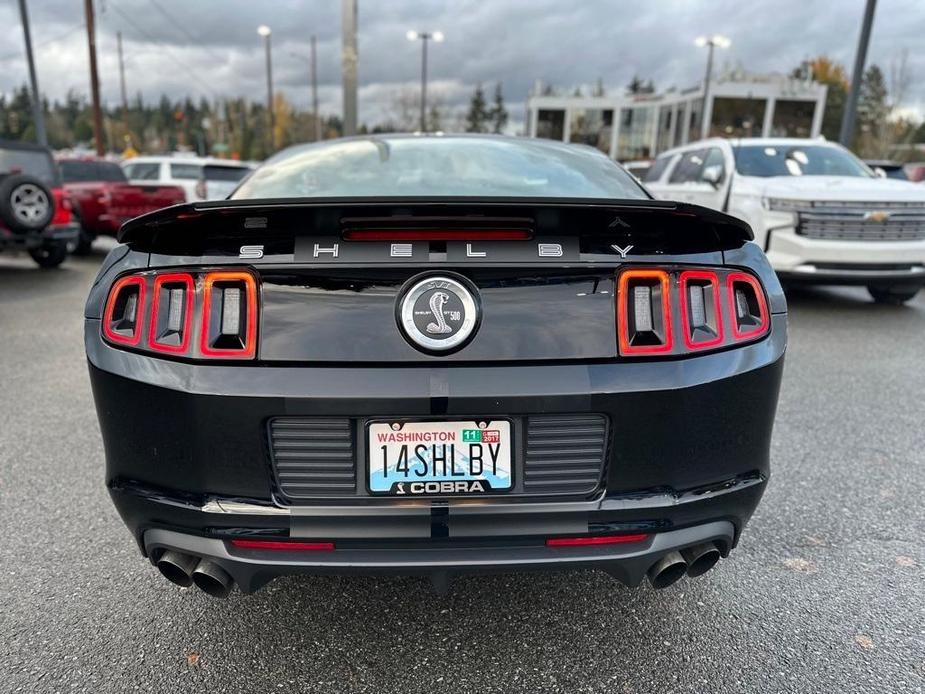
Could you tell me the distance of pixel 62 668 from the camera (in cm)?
190

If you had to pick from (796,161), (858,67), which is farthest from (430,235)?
(858,67)

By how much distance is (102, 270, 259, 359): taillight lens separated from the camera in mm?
1640

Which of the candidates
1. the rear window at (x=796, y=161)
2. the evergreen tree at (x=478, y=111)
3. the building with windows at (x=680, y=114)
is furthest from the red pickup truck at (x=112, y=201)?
the evergreen tree at (x=478, y=111)

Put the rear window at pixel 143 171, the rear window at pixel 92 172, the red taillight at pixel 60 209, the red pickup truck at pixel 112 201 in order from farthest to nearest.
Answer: the rear window at pixel 143 171, the rear window at pixel 92 172, the red pickup truck at pixel 112 201, the red taillight at pixel 60 209

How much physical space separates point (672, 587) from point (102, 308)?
2.00 meters

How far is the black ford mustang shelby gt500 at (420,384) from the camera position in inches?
63.7

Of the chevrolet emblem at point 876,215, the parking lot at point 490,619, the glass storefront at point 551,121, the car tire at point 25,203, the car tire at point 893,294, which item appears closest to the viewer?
the parking lot at point 490,619

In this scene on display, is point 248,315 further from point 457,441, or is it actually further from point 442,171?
point 442,171

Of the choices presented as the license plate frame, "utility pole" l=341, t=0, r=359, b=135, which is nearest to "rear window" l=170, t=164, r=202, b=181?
"utility pole" l=341, t=0, r=359, b=135

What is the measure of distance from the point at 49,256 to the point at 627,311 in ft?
33.8

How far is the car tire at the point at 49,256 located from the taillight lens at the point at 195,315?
9034 millimetres

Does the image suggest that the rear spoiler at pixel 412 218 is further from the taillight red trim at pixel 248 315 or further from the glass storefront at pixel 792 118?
the glass storefront at pixel 792 118

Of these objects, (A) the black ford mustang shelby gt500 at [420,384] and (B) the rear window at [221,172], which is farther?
Result: (B) the rear window at [221,172]

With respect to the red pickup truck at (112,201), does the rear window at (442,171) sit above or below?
above
